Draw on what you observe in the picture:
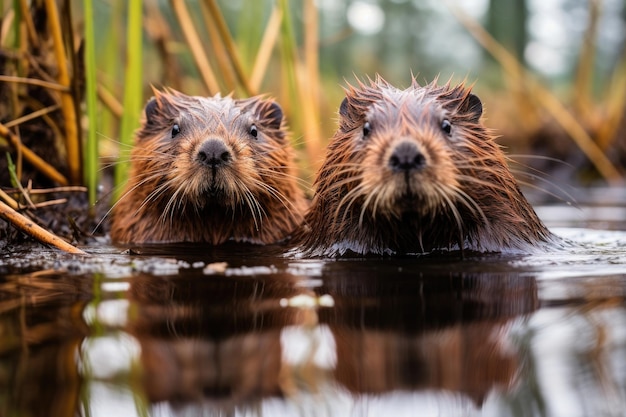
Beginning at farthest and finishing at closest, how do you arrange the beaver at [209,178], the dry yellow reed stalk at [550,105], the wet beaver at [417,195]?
the dry yellow reed stalk at [550,105] → the beaver at [209,178] → the wet beaver at [417,195]

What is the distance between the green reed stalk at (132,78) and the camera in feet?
15.2

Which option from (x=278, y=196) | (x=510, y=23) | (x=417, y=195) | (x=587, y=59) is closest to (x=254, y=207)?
(x=278, y=196)

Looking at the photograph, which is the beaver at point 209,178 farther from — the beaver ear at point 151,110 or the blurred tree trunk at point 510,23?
the blurred tree trunk at point 510,23

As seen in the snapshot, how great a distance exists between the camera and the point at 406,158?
321 cm

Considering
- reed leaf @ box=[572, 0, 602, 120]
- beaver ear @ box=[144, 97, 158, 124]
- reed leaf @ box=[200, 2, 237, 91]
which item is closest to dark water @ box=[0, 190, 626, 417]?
beaver ear @ box=[144, 97, 158, 124]

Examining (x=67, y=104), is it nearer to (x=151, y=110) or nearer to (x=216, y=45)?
(x=151, y=110)

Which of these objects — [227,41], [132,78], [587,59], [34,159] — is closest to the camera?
[34,159]

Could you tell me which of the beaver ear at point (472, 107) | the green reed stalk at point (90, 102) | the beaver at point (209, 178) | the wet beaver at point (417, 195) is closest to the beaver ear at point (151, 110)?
the beaver at point (209, 178)

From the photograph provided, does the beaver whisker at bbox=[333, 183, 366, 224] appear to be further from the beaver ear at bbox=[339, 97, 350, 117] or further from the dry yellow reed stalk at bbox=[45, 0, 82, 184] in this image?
the dry yellow reed stalk at bbox=[45, 0, 82, 184]

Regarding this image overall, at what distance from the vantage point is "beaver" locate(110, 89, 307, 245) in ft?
13.7

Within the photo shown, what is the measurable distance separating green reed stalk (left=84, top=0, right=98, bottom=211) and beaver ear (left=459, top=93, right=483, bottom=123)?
6.25ft

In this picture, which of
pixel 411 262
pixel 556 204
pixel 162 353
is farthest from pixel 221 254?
pixel 556 204

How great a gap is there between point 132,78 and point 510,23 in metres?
14.4

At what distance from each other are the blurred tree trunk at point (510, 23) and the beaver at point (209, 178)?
12.0 m
